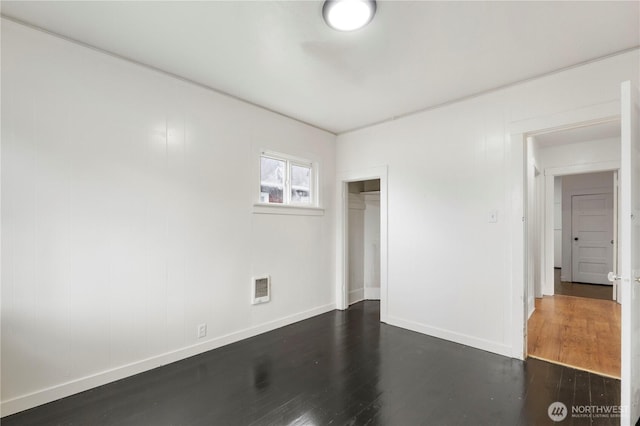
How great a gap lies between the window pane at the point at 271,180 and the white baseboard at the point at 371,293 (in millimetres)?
2305

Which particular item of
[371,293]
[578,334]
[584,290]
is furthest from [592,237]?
[371,293]

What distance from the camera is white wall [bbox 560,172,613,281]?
6.16m

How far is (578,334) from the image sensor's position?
3299 mm

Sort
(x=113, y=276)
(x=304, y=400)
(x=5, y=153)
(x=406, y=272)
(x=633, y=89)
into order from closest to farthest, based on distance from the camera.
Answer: (x=633, y=89)
(x=5, y=153)
(x=304, y=400)
(x=113, y=276)
(x=406, y=272)

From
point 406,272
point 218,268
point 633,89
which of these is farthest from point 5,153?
point 633,89

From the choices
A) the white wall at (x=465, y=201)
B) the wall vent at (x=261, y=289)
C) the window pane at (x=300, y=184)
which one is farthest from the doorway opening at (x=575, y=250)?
the wall vent at (x=261, y=289)

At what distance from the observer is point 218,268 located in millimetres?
3037

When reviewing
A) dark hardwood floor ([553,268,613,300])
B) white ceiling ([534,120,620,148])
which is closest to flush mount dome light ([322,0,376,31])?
white ceiling ([534,120,620,148])

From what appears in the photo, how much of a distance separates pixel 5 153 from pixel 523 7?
11.5 ft

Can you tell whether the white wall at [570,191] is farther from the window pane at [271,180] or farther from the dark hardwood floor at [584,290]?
the window pane at [271,180]

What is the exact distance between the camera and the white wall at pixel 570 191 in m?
6.16

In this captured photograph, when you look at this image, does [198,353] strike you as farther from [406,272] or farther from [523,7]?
[523,7]

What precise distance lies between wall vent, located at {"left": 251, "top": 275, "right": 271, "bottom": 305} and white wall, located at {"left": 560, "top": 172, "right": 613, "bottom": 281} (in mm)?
6957

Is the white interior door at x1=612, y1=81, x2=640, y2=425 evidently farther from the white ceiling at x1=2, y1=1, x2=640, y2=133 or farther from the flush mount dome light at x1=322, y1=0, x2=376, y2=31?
the flush mount dome light at x1=322, y1=0, x2=376, y2=31
